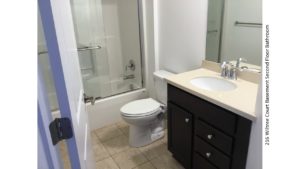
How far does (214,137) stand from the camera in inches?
50.7

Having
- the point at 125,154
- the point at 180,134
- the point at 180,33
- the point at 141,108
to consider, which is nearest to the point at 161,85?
the point at 141,108

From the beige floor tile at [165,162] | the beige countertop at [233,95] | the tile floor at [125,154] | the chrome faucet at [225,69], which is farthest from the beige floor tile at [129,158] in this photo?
the chrome faucet at [225,69]

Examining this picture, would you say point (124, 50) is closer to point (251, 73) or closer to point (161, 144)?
point (161, 144)

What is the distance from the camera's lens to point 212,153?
1.33 metres

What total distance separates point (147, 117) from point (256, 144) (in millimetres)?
1009

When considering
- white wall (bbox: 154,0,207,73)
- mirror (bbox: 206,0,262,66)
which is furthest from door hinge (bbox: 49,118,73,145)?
white wall (bbox: 154,0,207,73)

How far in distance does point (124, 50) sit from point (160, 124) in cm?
131

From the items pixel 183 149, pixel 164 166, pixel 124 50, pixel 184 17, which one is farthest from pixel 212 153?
pixel 124 50

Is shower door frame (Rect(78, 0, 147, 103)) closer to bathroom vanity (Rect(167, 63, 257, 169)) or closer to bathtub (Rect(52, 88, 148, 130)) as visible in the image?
bathtub (Rect(52, 88, 148, 130))

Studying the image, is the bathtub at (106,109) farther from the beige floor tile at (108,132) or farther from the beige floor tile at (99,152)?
the beige floor tile at (99,152)

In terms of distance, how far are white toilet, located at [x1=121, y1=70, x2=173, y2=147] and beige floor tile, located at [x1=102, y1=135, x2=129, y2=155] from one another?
0.09 meters
